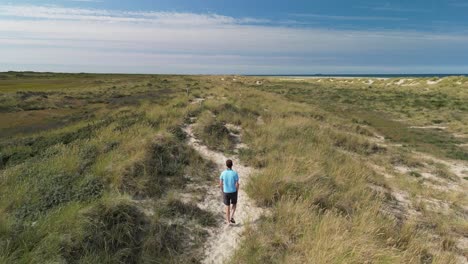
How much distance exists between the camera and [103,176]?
26.9 feet

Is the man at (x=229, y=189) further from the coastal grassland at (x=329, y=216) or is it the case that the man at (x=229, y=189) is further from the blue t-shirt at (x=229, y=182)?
the coastal grassland at (x=329, y=216)

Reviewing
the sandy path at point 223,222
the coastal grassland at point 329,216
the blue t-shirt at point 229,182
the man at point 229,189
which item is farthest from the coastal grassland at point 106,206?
the coastal grassland at point 329,216

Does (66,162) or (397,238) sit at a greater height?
(66,162)

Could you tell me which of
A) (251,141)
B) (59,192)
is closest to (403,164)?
(251,141)

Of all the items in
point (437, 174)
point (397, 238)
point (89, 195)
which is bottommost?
point (437, 174)

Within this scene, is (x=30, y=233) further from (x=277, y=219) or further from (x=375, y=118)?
(x=375, y=118)

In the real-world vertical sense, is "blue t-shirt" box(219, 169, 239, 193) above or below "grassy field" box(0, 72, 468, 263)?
Answer: above

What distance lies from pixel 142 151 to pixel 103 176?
71.6 inches

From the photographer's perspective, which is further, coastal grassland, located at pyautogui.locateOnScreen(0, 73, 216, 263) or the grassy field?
the grassy field

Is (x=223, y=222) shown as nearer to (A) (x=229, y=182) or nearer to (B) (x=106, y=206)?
(A) (x=229, y=182)

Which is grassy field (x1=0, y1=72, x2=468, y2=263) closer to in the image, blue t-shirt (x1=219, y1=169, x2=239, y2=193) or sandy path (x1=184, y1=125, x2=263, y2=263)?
sandy path (x1=184, y1=125, x2=263, y2=263)

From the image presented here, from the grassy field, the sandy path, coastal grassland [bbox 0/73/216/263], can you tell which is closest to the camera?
coastal grassland [bbox 0/73/216/263]

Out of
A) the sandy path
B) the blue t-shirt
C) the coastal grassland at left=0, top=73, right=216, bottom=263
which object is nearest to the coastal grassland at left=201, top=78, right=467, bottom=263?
the sandy path

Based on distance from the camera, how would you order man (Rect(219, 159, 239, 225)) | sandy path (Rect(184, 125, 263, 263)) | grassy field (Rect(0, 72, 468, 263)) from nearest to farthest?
grassy field (Rect(0, 72, 468, 263)), sandy path (Rect(184, 125, 263, 263)), man (Rect(219, 159, 239, 225))
